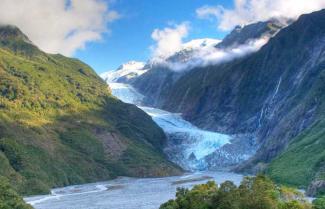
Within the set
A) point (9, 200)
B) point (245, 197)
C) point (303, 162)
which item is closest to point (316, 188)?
point (303, 162)

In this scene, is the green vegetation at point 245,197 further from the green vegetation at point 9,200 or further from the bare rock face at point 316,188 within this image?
the bare rock face at point 316,188

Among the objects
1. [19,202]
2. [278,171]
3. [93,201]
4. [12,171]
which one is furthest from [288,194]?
[12,171]

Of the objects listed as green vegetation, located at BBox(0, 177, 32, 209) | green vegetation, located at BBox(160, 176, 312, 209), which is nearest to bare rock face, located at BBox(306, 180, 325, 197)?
green vegetation, located at BBox(160, 176, 312, 209)

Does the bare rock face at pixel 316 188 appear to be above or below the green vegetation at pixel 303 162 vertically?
below

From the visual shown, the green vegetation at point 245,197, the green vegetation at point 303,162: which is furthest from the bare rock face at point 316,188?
the green vegetation at point 245,197

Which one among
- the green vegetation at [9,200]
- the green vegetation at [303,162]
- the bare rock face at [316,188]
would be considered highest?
the green vegetation at [303,162]

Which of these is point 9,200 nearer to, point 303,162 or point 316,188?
Result: point 316,188

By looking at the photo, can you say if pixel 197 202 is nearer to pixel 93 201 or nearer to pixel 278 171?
pixel 93 201
